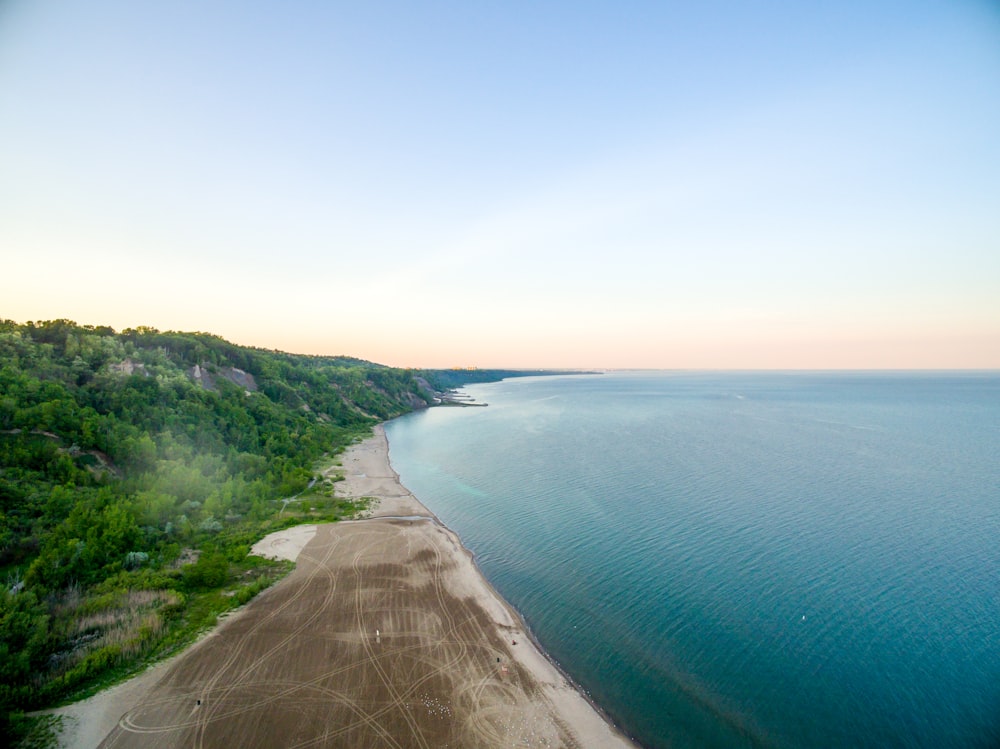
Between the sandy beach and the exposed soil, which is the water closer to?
the sandy beach

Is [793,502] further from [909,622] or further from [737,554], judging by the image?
[909,622]

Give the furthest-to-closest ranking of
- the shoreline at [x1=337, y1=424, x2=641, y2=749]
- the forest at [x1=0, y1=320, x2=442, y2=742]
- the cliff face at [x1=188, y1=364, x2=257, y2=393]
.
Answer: the cliff face at [x1=188, y1=364, x2=257, y2=393] → the forest at [x1=0, y1=320, x2=442, y2=742] → the shoreline at [x1=337, y1=424, x2=641, y2=749]

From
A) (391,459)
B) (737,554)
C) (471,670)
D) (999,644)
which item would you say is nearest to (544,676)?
(471,670)

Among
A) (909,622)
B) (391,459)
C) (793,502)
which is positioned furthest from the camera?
(391,459)

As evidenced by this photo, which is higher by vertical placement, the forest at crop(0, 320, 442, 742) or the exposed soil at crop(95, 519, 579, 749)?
the forest at crop(0, 320, 442, 742)

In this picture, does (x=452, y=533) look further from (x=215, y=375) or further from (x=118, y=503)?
(x=215, y=375)

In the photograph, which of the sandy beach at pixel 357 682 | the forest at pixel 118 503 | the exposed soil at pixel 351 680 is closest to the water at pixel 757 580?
the sandy beach at pixel 357 682

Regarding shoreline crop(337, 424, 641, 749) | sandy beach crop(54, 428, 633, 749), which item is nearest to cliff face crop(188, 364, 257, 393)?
shoreline crop(337, 424, 641, 749)
